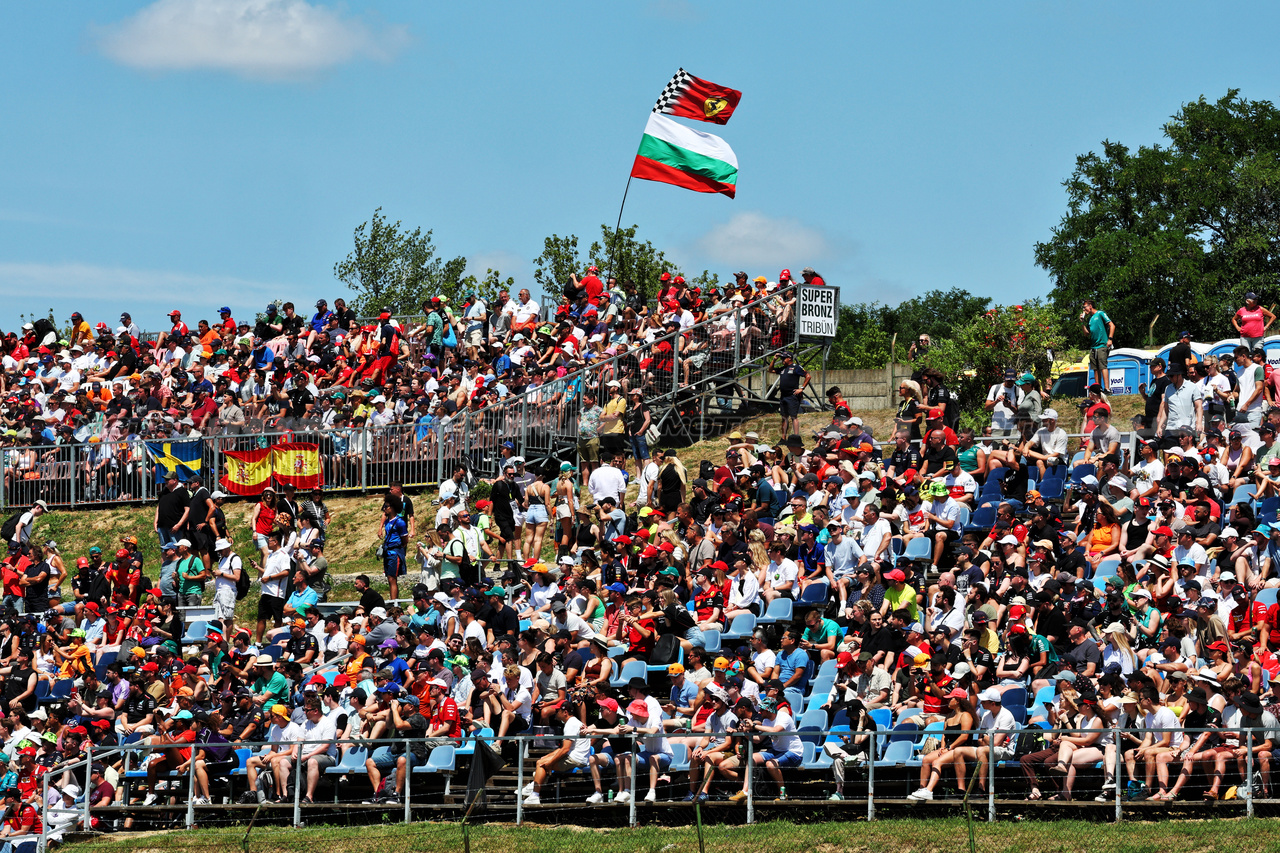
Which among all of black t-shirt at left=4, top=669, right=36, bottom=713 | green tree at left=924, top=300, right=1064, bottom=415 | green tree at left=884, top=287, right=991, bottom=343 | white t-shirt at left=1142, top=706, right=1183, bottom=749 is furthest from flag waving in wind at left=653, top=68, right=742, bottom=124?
green tree at left=884, top=287, right=991, bottom=343

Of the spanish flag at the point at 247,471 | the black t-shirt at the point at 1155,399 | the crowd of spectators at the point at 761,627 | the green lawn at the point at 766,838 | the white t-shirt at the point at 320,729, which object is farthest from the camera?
the spanish flag at the point at 247,471

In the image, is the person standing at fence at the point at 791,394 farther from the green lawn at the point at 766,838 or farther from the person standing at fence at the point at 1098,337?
the green lawn at the point at 766,838

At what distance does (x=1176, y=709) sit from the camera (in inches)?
510

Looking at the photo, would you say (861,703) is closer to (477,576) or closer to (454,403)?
(477,576)

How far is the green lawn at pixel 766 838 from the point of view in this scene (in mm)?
12062

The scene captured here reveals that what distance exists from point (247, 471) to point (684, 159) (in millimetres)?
9093

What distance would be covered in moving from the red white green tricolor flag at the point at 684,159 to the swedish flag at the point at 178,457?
28.9ft

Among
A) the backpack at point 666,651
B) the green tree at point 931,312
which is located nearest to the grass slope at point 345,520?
the backpack at point 666,651

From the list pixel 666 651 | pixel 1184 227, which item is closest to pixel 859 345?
pixel 1184 227

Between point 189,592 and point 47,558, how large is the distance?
2.56 m

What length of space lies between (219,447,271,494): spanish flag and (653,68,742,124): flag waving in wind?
8880 millimetres

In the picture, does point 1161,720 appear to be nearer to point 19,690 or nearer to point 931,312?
point 19,690

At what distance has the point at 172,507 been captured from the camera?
72.9 ft

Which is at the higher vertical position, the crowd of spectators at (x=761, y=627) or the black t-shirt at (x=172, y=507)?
the black t-shirt at (x=172, y=507)
